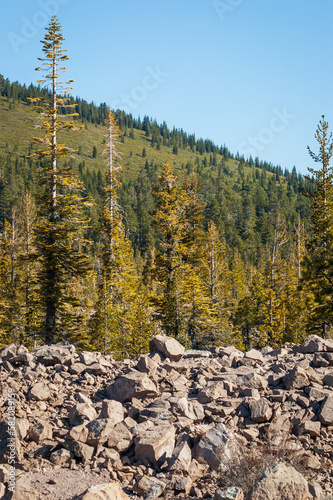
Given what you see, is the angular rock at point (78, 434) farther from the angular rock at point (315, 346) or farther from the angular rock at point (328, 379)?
the angular rock at point (315, 346)

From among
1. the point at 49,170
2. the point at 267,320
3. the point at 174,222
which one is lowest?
the point at 267,320

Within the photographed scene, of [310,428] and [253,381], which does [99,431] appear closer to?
[253,381]

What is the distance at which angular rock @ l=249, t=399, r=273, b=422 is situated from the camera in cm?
732

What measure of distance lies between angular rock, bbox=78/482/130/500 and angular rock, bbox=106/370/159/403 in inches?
106

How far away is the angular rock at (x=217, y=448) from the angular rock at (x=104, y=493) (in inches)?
61.6

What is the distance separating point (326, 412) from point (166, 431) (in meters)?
2.91

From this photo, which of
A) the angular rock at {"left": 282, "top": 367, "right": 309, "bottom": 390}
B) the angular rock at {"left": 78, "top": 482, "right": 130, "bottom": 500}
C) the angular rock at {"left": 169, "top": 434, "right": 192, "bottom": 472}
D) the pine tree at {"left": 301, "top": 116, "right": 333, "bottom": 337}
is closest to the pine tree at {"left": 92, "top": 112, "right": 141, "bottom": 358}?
the pine tree at {"left": 301, "top": 116, "right": 333, "bottom": 337}

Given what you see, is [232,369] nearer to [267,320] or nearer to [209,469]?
[209,469]

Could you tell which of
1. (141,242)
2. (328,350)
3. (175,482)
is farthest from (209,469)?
(141,242)

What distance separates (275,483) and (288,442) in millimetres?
1725

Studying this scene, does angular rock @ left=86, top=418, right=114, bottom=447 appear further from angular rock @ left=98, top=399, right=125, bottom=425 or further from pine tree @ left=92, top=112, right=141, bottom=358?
pine tree @ left=92, top=112, right=141, bottom=358

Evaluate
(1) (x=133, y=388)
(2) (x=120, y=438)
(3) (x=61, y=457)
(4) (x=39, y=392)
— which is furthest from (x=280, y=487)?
(4) (x=39, y=392)

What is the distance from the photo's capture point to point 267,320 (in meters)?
33.9

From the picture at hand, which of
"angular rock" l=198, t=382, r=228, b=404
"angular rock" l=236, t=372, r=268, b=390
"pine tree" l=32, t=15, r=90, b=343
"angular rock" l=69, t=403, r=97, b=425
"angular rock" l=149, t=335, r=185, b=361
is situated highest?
"pine tree" l=32, t=15, r=90, b=343
